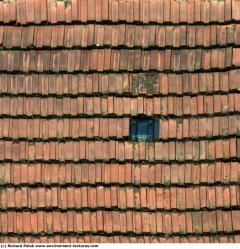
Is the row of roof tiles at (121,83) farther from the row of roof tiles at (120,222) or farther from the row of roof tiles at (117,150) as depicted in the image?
the row of roof tiles at (120,222)

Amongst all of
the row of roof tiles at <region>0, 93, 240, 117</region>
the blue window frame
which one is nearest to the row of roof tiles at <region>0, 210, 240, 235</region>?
the blue window frame

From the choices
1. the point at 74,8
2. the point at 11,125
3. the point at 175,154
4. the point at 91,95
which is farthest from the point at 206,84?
the point at 11,125

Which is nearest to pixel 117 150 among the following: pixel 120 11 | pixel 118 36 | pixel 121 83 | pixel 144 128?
pixel 144 128

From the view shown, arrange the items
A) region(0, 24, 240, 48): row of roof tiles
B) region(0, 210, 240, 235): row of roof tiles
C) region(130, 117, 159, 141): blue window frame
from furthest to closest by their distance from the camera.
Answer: region(130, 117, 159, 141): blue window frame, region(0, 24, 240, 48): row of roof tiles, region(0, 210, 240, 235): row of roof tiles

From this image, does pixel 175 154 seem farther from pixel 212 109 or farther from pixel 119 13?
pixel 119 13

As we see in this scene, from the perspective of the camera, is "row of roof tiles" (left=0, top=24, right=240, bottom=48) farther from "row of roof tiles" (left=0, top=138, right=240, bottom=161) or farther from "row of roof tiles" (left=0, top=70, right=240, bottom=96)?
"row of roof tiles" (left=0, top=138, right=240, bottom=161)

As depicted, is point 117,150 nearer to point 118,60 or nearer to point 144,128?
point 144,128

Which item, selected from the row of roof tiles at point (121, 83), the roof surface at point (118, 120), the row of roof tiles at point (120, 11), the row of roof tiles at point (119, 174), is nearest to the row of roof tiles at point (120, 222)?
the roof surface at point (118, 120)
